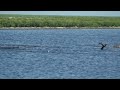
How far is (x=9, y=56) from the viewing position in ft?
113

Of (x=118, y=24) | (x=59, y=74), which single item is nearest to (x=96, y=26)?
(x=118, y=24)

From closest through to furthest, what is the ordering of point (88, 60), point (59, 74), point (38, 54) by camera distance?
point (59, 74) < point (88, 60) < point (38, 54)
